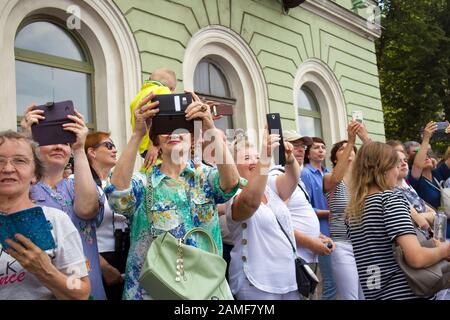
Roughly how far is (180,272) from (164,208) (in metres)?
0.39

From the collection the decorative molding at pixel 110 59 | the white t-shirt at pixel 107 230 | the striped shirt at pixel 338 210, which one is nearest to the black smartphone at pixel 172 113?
the white t-shirt at pixel 107 230

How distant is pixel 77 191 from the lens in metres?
2.22

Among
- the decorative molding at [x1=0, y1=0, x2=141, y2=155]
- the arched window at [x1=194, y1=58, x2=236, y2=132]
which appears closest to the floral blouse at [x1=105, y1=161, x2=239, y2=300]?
the decorative molding at [x1=0, y1=0, x2=141, y2=155]

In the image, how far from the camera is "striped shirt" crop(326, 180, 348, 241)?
401 centimetres

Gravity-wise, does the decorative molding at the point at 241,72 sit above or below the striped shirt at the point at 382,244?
above

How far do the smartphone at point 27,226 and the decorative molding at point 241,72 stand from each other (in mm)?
6027

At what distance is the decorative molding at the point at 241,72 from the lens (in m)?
7.74

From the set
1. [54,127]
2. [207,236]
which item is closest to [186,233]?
[207,236]

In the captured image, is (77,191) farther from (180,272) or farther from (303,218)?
(303,218)

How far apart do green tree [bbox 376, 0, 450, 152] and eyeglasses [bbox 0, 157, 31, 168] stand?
16571 millimetres

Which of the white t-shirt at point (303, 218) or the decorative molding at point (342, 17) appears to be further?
the decorative molding at point (342, 17)

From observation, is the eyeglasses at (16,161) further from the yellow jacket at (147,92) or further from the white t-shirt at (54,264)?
the yellow jacket at (147,92)

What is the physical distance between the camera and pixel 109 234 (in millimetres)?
2689
